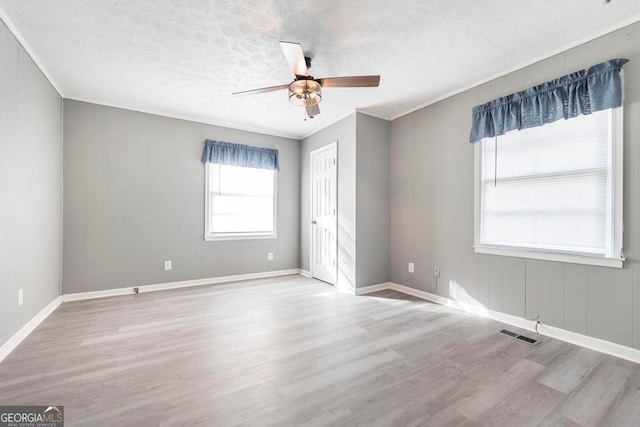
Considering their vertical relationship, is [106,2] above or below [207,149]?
above

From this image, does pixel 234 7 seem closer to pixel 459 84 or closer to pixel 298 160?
pixel 459 84

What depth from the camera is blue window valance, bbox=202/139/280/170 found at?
450 centimetres

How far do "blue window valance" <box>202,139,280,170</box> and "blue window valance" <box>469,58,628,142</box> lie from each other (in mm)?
3203

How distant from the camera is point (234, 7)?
6.70ft

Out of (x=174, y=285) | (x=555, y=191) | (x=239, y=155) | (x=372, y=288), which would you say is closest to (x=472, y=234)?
(x=555, y=191)

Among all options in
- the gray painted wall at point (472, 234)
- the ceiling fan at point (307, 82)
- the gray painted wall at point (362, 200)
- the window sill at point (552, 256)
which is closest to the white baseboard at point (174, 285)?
the gray painted wall at point (362, 200)

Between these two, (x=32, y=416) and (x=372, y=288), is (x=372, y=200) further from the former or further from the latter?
(x=32, y=416)

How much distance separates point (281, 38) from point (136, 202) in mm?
3105

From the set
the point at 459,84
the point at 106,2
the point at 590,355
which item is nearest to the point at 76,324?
the point at 106,2

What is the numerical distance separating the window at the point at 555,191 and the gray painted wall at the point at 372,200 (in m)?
1.37

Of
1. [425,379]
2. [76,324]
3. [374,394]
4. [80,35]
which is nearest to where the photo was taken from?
[374,394]

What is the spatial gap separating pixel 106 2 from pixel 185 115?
2.32 meters

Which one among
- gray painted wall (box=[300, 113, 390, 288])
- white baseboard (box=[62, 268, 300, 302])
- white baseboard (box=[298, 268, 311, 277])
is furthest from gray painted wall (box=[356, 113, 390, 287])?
white baseboard (box=[62, 268, 300, 302])

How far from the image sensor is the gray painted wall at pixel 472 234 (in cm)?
217
